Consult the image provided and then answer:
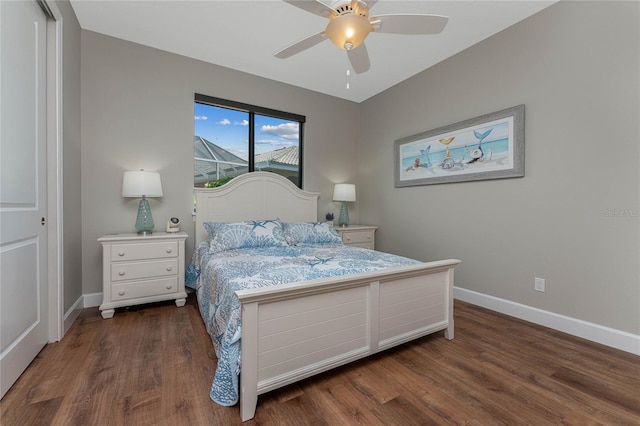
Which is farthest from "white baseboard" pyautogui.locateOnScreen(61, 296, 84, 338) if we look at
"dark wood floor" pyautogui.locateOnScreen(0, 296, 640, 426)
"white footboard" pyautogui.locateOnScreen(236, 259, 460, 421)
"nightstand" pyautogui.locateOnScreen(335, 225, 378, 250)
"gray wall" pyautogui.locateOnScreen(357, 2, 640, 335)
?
"gray wall" pyautogui.locateOnScreen(357, 2, 640, 335)

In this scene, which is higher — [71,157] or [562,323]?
[71,157]

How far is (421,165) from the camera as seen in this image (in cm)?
338

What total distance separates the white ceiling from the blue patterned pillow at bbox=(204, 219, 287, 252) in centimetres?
187

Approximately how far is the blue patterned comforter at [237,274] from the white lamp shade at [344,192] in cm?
132

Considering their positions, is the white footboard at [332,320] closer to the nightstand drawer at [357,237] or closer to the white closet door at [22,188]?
the white closet door at [22,188]

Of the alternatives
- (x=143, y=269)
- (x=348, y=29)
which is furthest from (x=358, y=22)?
(x=143, y=269)

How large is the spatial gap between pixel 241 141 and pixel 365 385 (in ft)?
10.1

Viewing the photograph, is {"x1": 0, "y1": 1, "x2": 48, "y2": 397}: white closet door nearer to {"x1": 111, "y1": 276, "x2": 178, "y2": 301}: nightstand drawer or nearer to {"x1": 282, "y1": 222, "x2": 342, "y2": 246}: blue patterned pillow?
{"x1": 111, "y1": 276, "x2": 178, "y2": 301}: nightstand drawer

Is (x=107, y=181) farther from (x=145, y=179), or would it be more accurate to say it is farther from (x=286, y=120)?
(x=286, y=120)

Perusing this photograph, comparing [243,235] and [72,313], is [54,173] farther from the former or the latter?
[243,235]

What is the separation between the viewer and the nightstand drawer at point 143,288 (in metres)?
2.47

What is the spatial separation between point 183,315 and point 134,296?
1.57ft

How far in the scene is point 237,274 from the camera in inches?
71.1

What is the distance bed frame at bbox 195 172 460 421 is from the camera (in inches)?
53.3
